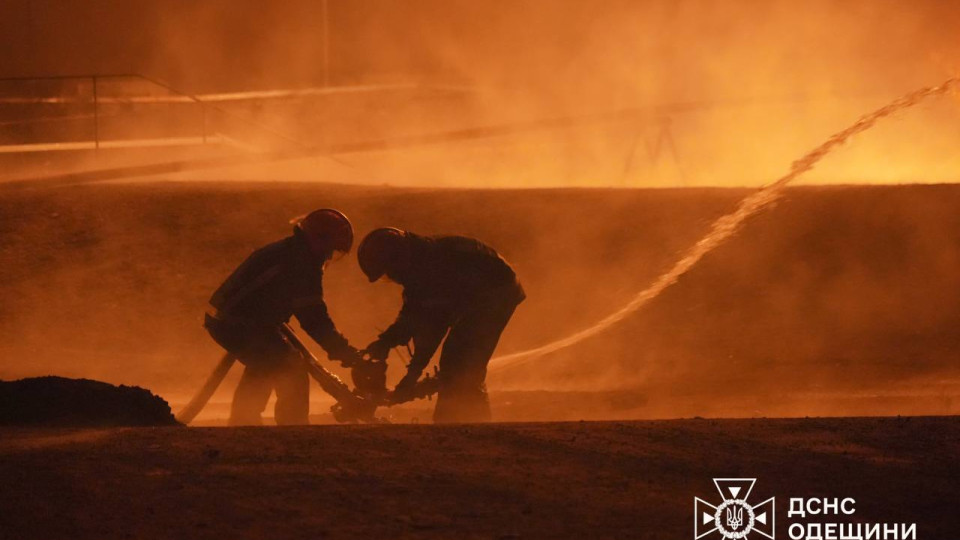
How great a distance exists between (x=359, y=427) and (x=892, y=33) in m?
24.2

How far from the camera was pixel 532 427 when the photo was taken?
7.34 meters

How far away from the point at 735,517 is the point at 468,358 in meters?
3.21

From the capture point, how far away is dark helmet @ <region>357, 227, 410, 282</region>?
8.20 meters

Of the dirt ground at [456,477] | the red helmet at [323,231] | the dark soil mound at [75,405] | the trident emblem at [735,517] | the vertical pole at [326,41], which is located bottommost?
the trident emblem at [735,517]

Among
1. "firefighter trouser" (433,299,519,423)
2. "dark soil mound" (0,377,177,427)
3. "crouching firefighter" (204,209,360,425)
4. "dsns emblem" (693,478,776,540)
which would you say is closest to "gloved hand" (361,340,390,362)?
"crouching firefighter" (204,209,360,425)

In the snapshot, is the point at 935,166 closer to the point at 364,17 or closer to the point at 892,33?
the point at 892,33

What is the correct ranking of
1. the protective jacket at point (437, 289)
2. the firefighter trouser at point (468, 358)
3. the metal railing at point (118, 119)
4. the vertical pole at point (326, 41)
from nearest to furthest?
1. the protective jacket at point (437, 289)
2. the firefighter trouser at point (468, 358)
3. the metal railing at point (118, 119)
4. the vertical pole at point (326, 41)

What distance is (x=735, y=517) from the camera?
5.71m

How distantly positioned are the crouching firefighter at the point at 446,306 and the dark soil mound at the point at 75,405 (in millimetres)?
1440

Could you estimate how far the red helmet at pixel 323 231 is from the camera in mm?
8359

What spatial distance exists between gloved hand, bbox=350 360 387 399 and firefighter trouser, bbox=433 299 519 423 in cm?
40

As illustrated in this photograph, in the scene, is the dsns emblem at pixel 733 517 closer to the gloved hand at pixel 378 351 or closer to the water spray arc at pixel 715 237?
the gloved hand at pixel 378 351

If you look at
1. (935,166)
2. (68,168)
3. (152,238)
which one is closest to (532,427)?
(152,238)

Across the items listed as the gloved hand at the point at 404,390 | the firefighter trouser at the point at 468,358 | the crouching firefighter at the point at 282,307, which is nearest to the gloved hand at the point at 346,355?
the crouching firefighter at the point at 282,307
